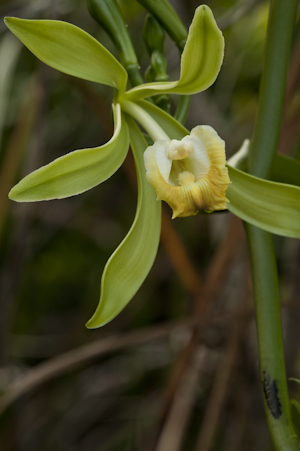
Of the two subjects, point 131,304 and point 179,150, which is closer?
point 179,150

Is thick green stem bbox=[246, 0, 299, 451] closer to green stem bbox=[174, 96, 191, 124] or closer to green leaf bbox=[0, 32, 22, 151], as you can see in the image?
green stem bbox=[174, 96, 191, 124]

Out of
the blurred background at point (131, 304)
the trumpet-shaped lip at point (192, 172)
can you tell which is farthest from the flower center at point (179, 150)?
the blurred background at point (131, 304)

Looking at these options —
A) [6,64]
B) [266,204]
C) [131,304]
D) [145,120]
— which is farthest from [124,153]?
[131,304]

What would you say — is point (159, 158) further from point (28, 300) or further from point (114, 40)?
point (28, 300)

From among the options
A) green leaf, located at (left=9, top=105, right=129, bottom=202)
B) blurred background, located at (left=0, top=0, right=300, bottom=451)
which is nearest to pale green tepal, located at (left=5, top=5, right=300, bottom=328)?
green leaf, located at (left=9, top=105, right=129, bottom=202)

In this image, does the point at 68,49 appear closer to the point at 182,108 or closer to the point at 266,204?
the point at 182,108

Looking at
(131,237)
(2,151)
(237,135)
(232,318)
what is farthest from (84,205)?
(131,237)
